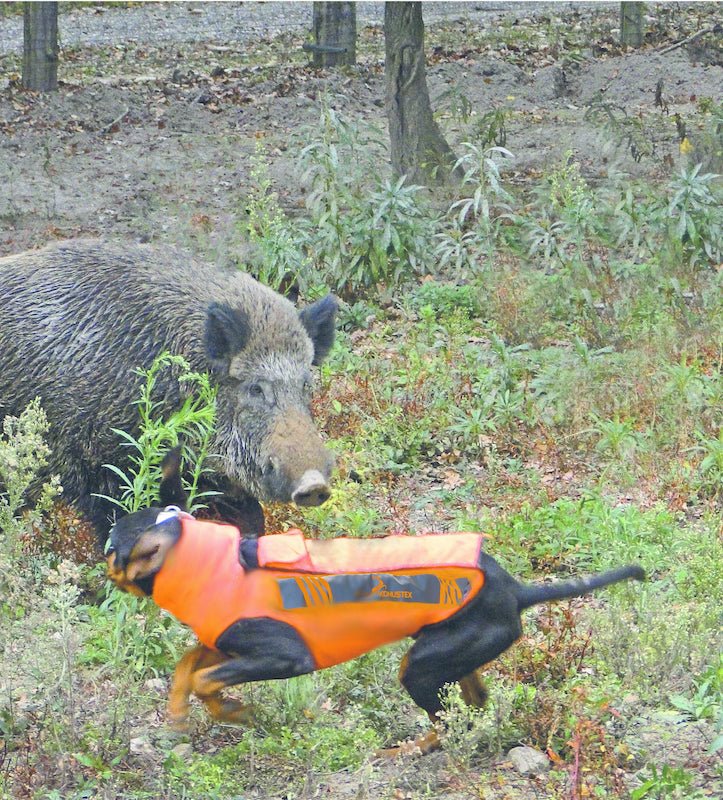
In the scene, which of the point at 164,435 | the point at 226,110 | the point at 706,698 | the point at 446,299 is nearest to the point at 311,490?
the point at 164,435

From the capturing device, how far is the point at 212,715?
14.4 feet

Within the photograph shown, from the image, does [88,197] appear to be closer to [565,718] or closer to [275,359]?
[275,359]

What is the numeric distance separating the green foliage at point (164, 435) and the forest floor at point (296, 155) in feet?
2.31

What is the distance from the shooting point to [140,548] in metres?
4.10

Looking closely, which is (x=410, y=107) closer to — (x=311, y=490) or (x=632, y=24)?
(x=311, y=490)

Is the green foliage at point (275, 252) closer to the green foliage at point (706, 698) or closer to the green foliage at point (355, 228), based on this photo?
the green foliage at point (355, 228)

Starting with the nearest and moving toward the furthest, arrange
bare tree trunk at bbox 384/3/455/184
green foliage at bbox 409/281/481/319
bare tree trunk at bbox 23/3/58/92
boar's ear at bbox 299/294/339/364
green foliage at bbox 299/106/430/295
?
boar's ear at bbox 299/294/339/364
green foliage at bbox 409/281/481/319
green foliage at bbox 299/106/430/295
bare tree trunk at bbox 384/3/455/184
bare tree trunk at bbox 23/3/58/92

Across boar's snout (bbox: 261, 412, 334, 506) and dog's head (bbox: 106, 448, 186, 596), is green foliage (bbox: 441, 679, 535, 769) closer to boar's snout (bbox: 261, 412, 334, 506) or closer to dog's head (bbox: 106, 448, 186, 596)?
dog's head (bbox: 106, 448, 186, 596)

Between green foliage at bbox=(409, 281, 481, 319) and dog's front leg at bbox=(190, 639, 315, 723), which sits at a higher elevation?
Result: dog's front leg at bbox=(190, 639, 315, 723)

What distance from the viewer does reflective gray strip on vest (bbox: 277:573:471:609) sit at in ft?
13.4

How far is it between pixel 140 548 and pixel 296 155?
9954mm

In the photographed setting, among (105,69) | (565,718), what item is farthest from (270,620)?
(105,69)

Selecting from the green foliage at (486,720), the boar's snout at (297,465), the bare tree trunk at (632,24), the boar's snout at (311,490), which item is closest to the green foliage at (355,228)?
the boar's snout at (297,465)

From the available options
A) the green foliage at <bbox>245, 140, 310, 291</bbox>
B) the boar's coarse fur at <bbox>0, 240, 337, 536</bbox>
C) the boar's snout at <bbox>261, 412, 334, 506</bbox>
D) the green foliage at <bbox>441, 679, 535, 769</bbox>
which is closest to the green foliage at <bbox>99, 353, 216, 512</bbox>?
the boar's coarse fur at <bbox>0, 240, 337, 536</bbox>
